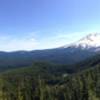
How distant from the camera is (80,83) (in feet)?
430

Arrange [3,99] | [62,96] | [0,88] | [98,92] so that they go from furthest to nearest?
[62,96]
[98,92]
[0,88]
[3,99]

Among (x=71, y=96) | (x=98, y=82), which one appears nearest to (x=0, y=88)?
(x=71, y=96)

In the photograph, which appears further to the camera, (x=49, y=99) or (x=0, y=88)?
(x=49, y=99)

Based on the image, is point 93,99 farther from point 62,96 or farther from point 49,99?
point 62,96

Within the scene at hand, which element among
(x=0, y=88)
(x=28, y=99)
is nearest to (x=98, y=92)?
(x=28, y=99)

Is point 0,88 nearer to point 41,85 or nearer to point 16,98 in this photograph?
point 16,98

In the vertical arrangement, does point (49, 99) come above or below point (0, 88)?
below

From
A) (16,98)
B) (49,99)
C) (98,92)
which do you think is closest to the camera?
(16,98)

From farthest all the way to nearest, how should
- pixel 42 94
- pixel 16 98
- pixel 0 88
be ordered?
1. pixel 42 94
2. pixel 16 98
3. pixel 0 88

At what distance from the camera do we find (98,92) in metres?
131

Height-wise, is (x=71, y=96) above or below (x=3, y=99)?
below

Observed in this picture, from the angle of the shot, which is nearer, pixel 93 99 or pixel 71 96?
pixel 93 99

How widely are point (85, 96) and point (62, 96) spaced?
86.1 feet

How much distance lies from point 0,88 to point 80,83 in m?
58.6
